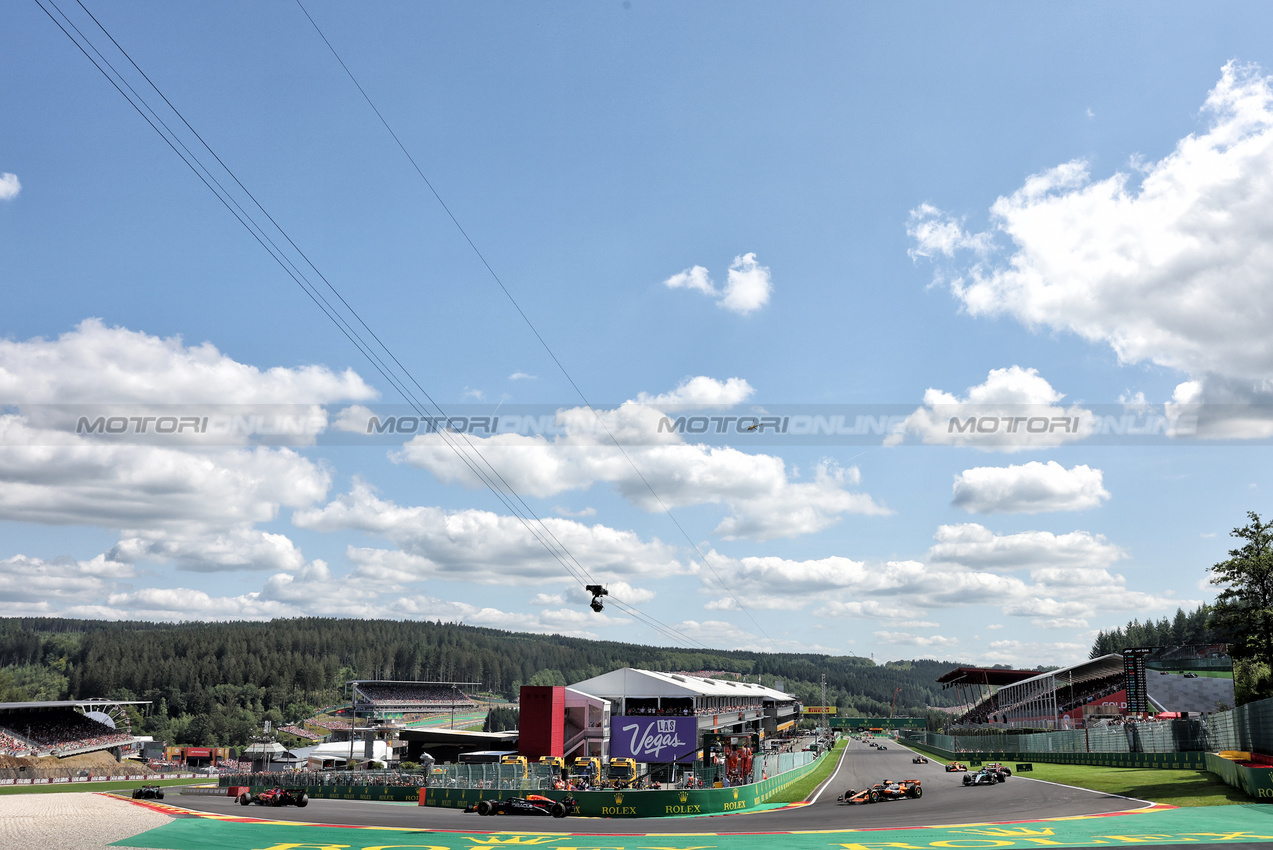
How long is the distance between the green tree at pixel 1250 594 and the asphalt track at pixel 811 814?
1750 cm

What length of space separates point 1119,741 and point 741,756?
36.0m

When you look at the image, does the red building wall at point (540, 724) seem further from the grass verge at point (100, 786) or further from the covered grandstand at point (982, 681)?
the covered grandstand at point (982, 681)

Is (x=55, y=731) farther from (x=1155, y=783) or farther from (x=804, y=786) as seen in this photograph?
(x=1155, y=783)

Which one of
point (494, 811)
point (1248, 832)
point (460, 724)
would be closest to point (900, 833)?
point (1248, 832)

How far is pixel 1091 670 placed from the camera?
117500 mm

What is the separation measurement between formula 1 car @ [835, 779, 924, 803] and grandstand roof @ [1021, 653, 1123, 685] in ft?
261

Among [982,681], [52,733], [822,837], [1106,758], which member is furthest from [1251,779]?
[52,733]

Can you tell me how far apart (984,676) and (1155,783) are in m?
105

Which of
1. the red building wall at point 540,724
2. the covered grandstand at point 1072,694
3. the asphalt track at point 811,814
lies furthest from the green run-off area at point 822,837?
the covered grandstand at point 1072,694

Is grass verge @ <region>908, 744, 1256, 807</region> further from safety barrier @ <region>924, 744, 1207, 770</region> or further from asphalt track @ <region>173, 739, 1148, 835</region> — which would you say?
asphalt track @ <region>173, 739, 1148, 835</region>

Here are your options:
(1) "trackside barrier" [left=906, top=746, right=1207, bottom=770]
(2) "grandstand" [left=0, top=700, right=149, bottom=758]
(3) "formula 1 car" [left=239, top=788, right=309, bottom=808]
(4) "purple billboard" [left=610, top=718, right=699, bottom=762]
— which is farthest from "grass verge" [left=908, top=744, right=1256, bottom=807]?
(2) "grandstand" [left=0, top=700, right=149, bottom=758]

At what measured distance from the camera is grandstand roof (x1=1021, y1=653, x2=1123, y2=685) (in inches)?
4397

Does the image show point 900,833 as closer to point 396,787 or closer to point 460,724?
point 396,787

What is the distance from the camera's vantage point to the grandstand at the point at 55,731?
351 feet
